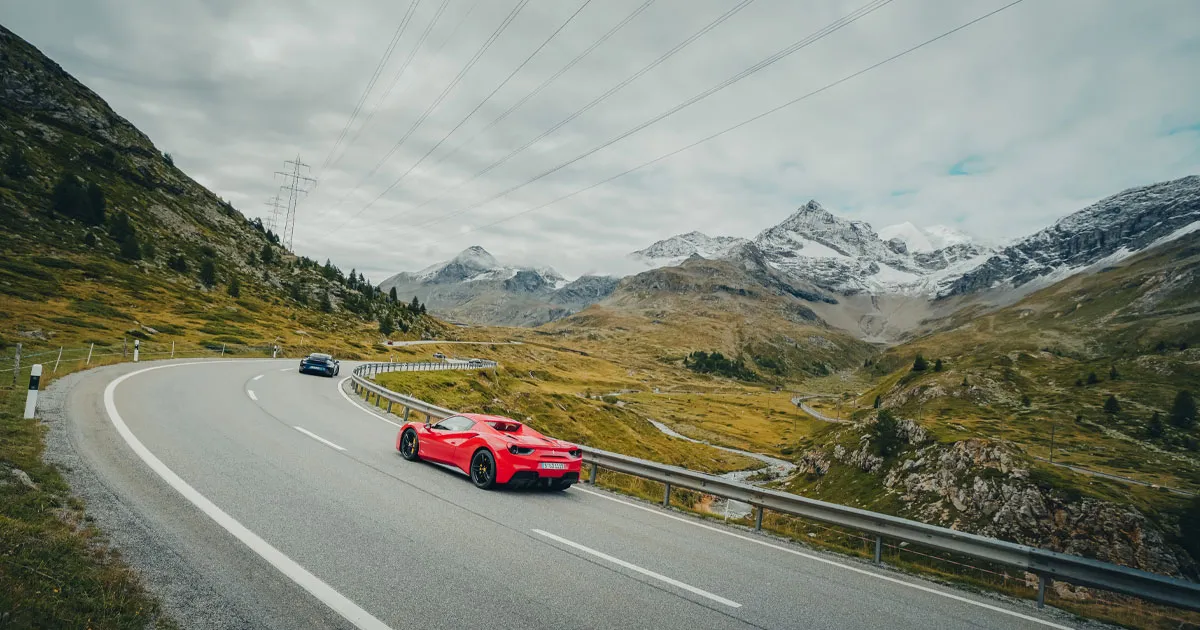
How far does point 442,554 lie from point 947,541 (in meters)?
9.06

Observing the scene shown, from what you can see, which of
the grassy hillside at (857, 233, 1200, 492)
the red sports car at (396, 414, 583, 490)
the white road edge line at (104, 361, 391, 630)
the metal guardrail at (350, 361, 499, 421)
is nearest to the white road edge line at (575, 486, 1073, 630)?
the red sports car at (396, 414, 583, 490)

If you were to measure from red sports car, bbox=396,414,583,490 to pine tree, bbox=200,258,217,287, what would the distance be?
349 feet

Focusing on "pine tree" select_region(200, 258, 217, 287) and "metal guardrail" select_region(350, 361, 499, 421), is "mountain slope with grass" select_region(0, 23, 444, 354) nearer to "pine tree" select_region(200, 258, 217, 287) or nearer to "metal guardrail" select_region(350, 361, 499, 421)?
"pine tree" select_region(200, 258, 217, 287)

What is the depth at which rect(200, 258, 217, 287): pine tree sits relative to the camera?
99375mm

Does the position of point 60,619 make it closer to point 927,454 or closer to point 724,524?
point 724,524

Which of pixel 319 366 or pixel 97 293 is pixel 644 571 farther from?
pixel 97 293

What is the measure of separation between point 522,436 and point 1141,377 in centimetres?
20573

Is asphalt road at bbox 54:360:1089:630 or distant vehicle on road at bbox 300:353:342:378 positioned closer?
asphalt road at bbox 54:360:1089:630

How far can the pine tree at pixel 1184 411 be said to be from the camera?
120m

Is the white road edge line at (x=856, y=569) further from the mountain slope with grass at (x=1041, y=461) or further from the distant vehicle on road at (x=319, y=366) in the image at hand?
the distant vehicle on road at (x=319, y=366)

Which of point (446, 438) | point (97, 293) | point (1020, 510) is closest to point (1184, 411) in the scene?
point (1020, 510)

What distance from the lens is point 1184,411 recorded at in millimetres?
122625

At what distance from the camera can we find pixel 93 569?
5570 millimetres

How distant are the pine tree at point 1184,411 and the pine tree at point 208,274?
640 ft
